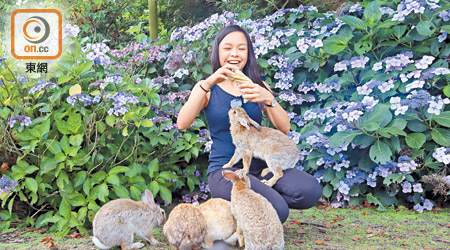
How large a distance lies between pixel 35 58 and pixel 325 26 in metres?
3.24

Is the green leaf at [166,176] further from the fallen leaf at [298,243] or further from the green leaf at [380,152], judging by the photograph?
the green leaf at [380,152]

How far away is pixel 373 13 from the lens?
14.3ft

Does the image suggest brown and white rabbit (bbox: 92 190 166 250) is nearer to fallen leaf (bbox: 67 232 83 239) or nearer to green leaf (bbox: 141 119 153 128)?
fallen leaf (bbox: 67 232 83 239)

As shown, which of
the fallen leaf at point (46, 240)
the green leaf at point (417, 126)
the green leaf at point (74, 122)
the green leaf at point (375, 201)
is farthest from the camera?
the green leaf at point (375, 201)

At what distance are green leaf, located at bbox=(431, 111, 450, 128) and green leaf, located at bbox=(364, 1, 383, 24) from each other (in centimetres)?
120

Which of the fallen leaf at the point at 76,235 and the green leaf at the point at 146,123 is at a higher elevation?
the green leaf at the point at 146,123

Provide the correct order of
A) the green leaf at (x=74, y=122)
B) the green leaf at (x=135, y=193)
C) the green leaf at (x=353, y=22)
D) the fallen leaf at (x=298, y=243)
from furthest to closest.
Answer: the green leaf at (x=353, y=22)
the green leaf at (x=135, y=193)
the green leaf at (x=74, y=122)
the fallen leaf at (x=298, y=243)

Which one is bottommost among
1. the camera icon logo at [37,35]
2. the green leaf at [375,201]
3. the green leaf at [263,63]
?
the green leaf at [375,201]

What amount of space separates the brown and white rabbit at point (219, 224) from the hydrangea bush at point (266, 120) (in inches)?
42.6

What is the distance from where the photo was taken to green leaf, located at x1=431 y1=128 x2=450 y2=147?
3.97 meters

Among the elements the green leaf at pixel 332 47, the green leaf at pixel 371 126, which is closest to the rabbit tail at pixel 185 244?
the green leaf at pixel 371 126

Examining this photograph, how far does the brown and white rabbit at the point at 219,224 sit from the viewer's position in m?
2.83

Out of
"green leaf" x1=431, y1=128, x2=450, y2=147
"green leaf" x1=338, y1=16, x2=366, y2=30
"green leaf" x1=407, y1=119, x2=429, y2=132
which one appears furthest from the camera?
"green leaf" x1=338, y1=16, x2=366, y2=30

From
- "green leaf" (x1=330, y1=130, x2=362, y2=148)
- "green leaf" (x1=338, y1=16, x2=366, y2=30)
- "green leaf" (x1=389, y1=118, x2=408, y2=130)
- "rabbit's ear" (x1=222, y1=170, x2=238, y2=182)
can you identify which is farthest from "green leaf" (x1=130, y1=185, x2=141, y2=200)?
"green leaf" (x1=338, y1=16, x2=366, y2=30)
